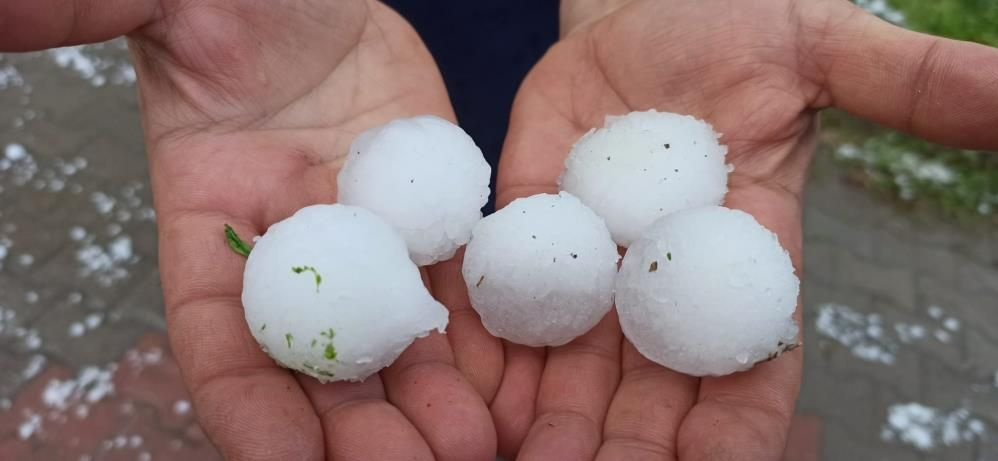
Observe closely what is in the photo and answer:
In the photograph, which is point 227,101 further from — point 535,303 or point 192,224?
point 535,303

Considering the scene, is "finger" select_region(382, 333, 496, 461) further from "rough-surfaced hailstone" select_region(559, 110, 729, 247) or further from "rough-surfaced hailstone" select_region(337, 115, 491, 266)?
"rough-surfaced hailstone" select_region(559, 110, 729, 247)

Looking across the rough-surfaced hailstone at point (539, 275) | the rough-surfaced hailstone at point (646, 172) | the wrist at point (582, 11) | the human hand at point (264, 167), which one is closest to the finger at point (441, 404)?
the human hand at point (264, 167)

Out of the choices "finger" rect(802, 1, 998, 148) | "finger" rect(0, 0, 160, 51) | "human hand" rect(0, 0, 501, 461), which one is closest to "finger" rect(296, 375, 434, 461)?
"human hand" rect(0, 0, 501, 461)

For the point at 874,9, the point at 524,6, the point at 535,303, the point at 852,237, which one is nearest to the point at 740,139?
the point at 535,303

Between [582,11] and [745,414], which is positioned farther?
[582,11]

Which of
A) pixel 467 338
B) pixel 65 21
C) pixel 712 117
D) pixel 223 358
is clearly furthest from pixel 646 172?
pixel 65 21

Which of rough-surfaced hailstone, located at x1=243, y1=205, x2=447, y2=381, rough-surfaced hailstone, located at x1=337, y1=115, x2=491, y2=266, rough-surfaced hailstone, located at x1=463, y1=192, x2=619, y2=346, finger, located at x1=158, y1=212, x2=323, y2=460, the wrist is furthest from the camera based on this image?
the wrist

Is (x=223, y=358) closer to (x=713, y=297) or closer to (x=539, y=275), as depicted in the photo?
(x=539, y=275)

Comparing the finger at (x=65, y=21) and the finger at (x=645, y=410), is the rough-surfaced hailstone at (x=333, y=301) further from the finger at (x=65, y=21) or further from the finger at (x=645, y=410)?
the finger at (x=65, y=21)
